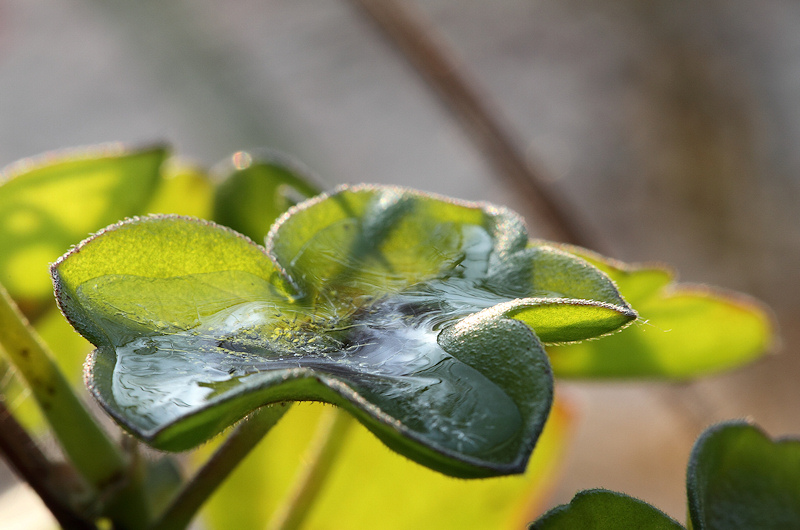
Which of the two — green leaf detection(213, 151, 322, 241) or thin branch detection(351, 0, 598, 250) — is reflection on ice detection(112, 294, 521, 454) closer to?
green leaf detection(213, 151, 322, 241)

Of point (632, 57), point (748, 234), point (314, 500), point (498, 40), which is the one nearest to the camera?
point (314, 500)

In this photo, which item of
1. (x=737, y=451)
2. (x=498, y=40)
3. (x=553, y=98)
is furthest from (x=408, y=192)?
(x=498, y=40)

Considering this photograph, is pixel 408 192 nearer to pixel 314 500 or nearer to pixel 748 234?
pixel 314 500

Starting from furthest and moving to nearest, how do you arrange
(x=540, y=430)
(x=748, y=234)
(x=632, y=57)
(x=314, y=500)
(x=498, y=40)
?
(x=498, y=40), (x=632, y=57), (x=748, y=234), (x=314, y=500), (x=540, y=430)

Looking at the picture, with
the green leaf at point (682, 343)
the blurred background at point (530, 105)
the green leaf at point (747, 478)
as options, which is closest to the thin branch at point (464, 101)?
the green leaf at point (682, 343)

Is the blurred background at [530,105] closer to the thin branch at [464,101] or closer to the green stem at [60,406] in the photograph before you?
the thin branch at [464,101]

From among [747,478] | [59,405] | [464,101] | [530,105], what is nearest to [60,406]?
[59,405]
